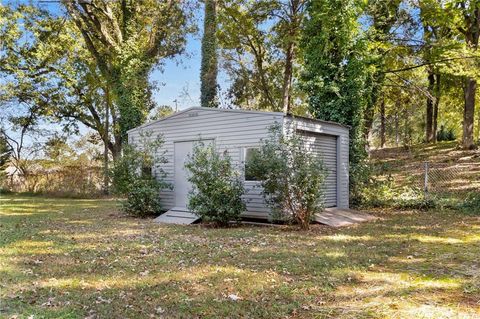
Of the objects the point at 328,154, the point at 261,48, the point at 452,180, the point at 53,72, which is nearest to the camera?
the point at 328,154

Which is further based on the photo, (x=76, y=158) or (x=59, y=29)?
(x=76, y=158)

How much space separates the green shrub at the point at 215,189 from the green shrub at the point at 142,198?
2040 millimetres

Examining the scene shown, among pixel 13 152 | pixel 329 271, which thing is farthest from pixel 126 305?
pixel 13 152

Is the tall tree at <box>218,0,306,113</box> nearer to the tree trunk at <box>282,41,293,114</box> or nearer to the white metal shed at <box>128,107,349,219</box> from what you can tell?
the tree trunk at <box>282,41,293,114</box>

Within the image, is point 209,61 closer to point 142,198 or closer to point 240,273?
point 142,198

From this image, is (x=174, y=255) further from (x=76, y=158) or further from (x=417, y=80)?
(x=76, y=158)

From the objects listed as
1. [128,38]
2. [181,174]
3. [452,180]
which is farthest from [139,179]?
[452,180]

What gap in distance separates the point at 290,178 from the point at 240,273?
3.68 metres

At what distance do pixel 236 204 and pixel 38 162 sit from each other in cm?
1876

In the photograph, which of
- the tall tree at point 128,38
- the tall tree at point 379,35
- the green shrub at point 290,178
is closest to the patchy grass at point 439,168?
the tall tree at point 379,35

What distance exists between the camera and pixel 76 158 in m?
27.6

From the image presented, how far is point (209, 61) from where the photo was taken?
15.9 metres

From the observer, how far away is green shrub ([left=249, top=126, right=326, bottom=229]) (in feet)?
26.6

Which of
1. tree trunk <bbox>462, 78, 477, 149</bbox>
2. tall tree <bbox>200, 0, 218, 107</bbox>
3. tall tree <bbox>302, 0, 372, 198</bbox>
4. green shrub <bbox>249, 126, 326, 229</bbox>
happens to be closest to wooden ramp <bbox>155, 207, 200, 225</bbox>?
green shrub <bbox>249, 126, 326, 229</bbox>
